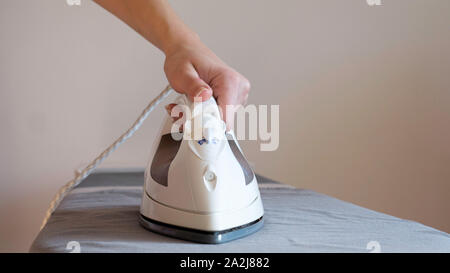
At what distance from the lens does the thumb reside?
807mm

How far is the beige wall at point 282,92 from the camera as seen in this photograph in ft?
5.65

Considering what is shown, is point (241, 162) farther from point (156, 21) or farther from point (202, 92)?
point (156, 21)

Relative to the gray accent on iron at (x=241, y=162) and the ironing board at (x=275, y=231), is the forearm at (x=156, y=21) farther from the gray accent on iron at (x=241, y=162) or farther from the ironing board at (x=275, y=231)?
the ironing board at (x=275, y=231)

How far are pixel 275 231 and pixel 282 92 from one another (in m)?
1.18

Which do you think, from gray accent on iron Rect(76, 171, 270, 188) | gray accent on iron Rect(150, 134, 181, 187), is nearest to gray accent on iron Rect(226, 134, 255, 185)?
gray accent on iron Rect(150, 134, 181, 187)

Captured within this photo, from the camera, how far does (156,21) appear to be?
3.05ft

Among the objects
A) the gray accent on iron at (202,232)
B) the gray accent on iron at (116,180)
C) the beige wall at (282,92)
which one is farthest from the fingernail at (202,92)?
the beige wall at (282,92)

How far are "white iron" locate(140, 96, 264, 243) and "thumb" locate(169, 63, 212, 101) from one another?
0.02 metres

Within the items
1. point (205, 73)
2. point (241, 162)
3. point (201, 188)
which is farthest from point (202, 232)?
point (205, 73)

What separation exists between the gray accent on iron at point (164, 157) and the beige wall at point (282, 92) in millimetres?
949

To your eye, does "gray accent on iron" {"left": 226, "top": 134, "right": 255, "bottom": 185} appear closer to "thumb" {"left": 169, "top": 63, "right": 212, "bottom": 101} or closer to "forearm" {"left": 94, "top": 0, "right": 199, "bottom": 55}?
"thumb" {"left": 169, "top": 63, "right": 212, "bottom": 101}

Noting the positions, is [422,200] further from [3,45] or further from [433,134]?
[3,45]
